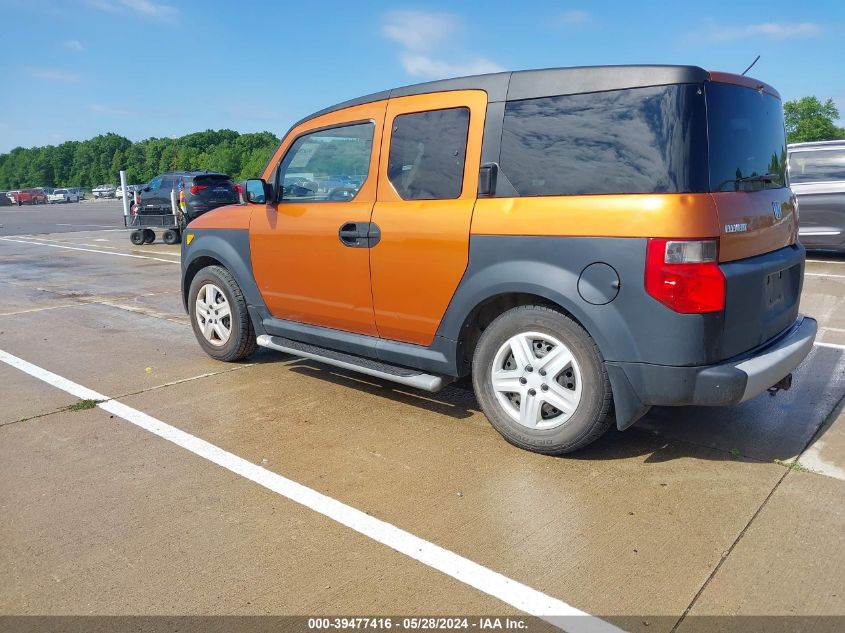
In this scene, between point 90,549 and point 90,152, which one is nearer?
point 90,549

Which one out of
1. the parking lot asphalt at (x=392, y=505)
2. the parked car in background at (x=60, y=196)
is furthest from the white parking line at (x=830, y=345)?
the parked car in background at (x=60, y=196)

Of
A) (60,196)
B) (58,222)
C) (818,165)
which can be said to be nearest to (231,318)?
(818,165)

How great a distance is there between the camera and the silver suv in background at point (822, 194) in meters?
10.5

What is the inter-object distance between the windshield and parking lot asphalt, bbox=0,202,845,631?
148 cm

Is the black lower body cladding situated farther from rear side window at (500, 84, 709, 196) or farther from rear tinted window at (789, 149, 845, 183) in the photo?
rear tinted window at (789, 149, 845, 183)

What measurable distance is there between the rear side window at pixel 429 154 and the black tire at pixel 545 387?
0.84 meters

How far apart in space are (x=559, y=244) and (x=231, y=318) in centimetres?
304

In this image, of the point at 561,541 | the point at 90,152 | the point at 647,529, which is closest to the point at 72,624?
the point at 561,541

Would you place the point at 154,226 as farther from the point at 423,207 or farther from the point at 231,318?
→ the point at 423,207

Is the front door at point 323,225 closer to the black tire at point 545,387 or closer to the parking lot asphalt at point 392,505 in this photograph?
the parking lot asphalt at point 392,505

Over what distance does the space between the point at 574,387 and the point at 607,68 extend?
5.32ft

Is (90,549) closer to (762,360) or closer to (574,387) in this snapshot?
(574,387)

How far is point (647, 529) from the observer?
3018 millimetres

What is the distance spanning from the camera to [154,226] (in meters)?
17.4
